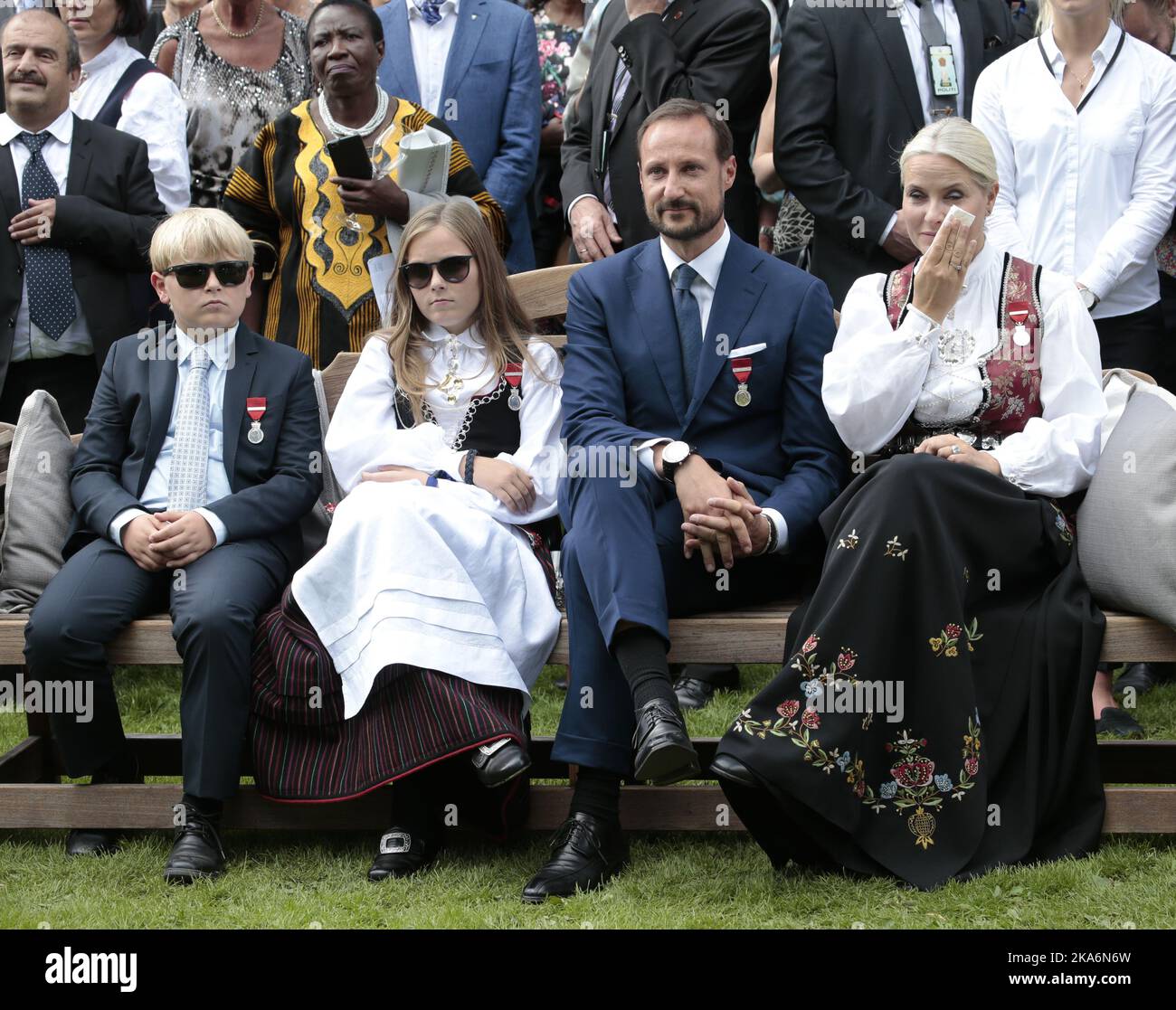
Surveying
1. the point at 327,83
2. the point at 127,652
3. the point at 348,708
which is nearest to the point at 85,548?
the point at 127,652

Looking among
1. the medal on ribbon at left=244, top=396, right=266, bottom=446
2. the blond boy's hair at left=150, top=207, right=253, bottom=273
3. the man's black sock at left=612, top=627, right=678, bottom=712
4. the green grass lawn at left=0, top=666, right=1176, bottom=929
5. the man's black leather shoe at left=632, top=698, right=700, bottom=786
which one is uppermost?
the blond boy's hair at left=150, top=207, right=253, bottom=273

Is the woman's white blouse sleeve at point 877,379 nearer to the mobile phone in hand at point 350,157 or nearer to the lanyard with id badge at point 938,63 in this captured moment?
the lanyard with id badge at point 938,63

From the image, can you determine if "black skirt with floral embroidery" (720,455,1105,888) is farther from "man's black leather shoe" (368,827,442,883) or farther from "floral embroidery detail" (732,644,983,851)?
"man's black leather shoe" (368,827,442,883)

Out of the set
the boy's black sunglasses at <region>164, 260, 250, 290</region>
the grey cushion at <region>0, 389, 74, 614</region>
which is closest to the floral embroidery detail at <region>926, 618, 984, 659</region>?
the boy's black sunglasses at <region>164, 260, 250, 290</region>

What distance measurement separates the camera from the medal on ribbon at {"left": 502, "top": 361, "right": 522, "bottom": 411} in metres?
5.04

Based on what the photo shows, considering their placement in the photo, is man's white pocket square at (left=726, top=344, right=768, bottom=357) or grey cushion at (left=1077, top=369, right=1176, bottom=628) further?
man's white pocket square at (left=726, top=344, right=768, bottom=357)

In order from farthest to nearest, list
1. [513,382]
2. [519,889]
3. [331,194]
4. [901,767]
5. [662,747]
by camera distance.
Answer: [331,194]
[513,382]
[519,889]
[901,767]
[662,747]

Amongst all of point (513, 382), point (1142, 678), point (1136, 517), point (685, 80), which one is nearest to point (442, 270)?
point (513, 382)

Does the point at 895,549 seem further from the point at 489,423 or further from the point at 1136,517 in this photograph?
the point at 489,423

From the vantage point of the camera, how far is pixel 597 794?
4223 mm

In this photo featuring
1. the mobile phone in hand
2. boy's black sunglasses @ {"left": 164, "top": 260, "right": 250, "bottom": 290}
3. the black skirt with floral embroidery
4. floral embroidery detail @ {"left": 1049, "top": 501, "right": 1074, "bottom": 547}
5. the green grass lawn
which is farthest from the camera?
the mobile phone in hand

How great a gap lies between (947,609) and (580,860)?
1.12m

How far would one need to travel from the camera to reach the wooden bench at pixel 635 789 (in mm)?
4246

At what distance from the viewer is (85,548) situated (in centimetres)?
473
